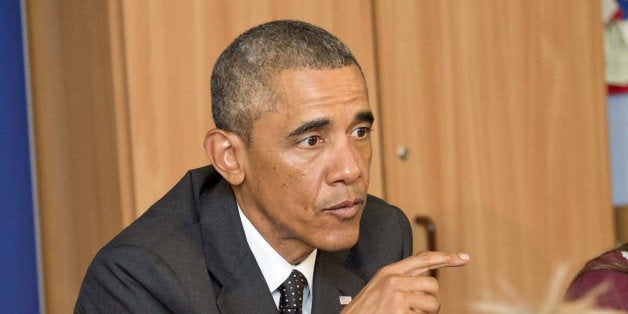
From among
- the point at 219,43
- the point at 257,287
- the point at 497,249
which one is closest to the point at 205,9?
the point at 219,43

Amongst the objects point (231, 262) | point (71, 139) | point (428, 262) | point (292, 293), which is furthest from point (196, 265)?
point (71, 139)

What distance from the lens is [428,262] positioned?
1451 millimetres

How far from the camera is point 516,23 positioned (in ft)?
9.02

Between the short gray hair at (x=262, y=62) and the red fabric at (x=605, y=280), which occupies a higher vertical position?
the short gray hair at (x=262, y=62)

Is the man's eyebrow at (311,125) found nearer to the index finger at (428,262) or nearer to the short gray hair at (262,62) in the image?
the short gray hair at (262,62)

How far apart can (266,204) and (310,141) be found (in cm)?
15

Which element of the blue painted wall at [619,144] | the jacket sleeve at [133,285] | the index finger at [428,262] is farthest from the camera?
the blue painted wall at [619,144]

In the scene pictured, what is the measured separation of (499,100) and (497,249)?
410 millimetres

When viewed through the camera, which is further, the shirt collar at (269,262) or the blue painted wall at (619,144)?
the blue painted wall at (619,144)

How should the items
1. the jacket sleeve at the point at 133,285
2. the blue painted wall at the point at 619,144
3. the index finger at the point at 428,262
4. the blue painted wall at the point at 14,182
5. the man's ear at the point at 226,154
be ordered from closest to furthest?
the index finger at the point at 428,262 < the jacket sleeve at the point at 133,285 < the man's ear at the point at 226,154 < the blue painted wall at the point at 14,182 < the blue painted wall at the point at 619,144

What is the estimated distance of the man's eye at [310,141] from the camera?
1664 millimetres

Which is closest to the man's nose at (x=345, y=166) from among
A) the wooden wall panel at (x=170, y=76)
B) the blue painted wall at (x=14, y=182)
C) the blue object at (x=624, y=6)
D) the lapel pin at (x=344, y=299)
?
the lapel pin at (x=344, y=299)

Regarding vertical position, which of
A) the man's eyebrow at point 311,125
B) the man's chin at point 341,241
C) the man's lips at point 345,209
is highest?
the man's eyebrow at point 311,125

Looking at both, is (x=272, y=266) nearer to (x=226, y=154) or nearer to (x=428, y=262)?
(x=226, y=154)
